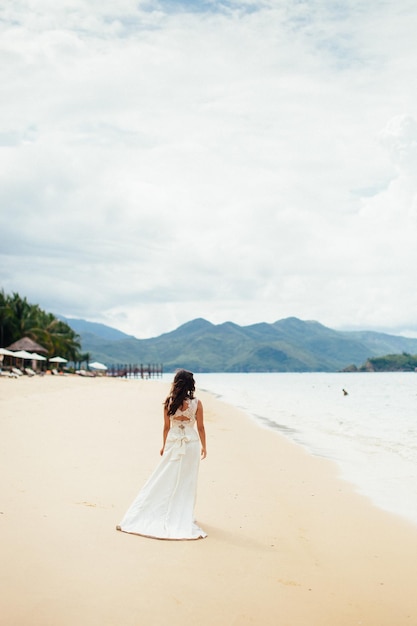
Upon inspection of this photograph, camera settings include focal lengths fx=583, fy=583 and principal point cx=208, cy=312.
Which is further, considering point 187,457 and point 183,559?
point 187,457

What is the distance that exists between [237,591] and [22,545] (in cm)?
213

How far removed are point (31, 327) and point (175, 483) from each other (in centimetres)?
7421

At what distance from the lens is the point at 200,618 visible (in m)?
4.38

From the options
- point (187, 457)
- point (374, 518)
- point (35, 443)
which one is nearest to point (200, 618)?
point (187, 457)

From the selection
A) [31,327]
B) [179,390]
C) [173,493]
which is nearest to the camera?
[173,493]

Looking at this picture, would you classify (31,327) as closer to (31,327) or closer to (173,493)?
(31,327)

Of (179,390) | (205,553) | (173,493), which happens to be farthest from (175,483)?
(179,390)

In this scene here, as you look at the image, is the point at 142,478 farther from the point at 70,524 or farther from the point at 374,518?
the point at 374,518

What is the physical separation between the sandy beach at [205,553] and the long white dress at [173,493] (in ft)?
0.67

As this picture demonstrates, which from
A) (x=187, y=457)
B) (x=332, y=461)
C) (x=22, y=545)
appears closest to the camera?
(x=22, y=545)

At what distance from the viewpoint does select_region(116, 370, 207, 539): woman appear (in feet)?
20.9

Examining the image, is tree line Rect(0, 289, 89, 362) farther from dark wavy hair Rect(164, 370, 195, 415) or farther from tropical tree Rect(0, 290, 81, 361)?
dark wavy hair Rect(164, 370, 195, 415)

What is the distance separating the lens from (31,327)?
77.1m

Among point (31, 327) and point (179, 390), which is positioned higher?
point (31, 327)
